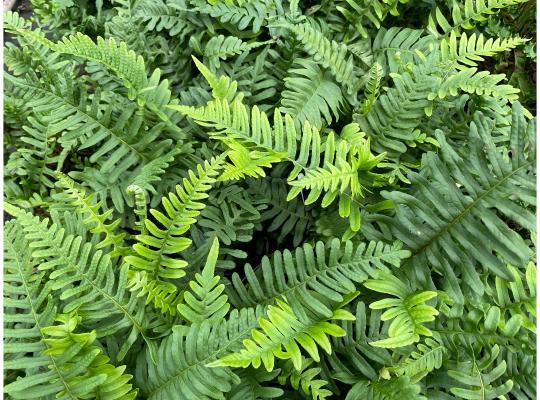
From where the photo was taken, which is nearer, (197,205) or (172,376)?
(172,376)

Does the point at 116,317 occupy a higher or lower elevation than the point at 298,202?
lower

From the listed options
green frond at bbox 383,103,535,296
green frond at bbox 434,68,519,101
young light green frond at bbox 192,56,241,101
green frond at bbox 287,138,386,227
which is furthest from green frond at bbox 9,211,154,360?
green frond at bbox 434,68,519,101

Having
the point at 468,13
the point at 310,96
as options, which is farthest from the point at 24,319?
the point at 468,13

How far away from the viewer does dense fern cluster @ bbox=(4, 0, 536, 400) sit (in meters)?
1.40

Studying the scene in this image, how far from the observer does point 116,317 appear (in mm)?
1610

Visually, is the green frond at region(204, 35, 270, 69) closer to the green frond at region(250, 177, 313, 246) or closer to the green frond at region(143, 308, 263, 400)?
the green frond at region(250, 177, 313, 246)

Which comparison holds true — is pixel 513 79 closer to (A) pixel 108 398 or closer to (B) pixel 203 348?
(B) pixel 203 348

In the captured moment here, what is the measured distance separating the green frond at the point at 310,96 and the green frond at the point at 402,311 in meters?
0.71

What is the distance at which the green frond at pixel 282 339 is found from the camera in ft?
4.09

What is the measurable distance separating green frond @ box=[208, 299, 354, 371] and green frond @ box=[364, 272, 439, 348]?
12 cm

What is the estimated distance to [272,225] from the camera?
6.42 feet

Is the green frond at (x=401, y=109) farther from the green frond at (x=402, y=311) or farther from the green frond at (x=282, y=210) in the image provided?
the green frond at (x=402, y=311)

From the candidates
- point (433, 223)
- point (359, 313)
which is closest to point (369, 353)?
point (359, 313)

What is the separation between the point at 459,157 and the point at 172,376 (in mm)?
1107
